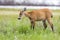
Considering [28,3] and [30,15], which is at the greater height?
[30,15]

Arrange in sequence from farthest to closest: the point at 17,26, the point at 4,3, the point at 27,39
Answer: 1. the point at 4,3
2. the point at 17,26
3. the point at 27,39

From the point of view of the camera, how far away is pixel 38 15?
37.3ft

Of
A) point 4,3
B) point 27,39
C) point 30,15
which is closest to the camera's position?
point 27,39

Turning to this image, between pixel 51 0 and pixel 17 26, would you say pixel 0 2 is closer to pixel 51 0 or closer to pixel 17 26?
pixel 51 0

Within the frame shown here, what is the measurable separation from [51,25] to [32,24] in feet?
2.90

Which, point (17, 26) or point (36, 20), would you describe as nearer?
point (17, 26)

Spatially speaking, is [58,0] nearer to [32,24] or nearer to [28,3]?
[28,3]

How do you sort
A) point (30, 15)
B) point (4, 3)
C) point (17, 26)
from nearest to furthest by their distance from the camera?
point (17, 26)
point (30, 15)
point (4, 3)

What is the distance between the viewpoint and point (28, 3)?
96.0 feet

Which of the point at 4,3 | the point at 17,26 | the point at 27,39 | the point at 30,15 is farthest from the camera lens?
the point at 4,3

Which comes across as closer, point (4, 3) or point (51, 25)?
point (51, 25)

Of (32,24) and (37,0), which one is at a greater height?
(32,24)

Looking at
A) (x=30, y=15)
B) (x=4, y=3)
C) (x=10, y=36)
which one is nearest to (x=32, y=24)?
(x=30, y=15)

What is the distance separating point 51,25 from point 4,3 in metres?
18.1
